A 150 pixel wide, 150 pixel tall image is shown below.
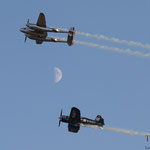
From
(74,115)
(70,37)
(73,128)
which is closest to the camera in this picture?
(70,37)

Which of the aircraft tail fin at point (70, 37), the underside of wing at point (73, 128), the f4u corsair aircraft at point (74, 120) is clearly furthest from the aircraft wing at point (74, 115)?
the aircraft tail fin at point (70, 37)

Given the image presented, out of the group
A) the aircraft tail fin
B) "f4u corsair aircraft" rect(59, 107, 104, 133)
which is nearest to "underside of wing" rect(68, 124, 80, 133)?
"f4u corsair aircraft" rect(59, 107, 104, 133)

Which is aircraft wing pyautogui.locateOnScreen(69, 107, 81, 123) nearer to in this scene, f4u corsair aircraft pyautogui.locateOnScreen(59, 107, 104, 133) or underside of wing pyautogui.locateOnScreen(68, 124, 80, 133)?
f4u corsair aircraft pyautogui.locateOnScreen(59, 107, 104, 133)

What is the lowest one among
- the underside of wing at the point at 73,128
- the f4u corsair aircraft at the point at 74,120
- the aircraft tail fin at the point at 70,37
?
the underside of wing at the point at 73,128

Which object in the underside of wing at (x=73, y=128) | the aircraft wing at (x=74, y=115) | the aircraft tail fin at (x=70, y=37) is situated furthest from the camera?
the underside of wing at (x=73, y=128)

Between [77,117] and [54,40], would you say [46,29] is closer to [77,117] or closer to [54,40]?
[54,40]

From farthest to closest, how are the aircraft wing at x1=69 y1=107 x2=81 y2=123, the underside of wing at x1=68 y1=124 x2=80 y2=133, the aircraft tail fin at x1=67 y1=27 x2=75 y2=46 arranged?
the underside of wing at x1=68 y1=124 x2=80 y2=133 → the aircraft wing at x1=69 y1=107 x2=81 y2=123 → the aircraft tail fin at x1=67 y1=27 x2=75 y2=46

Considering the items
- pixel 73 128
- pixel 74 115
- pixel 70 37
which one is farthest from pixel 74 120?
pixel 70 37

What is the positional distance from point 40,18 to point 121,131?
28426 millimetres

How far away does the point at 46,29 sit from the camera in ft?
231

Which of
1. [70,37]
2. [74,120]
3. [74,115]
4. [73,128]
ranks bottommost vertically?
[73,128]

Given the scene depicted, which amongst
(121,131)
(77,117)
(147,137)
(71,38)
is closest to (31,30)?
(71,38)

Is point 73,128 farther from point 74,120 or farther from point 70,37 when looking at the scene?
point 70,37

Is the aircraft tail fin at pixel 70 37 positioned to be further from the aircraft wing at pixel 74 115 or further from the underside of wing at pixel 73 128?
the underside of wing at pixel 73 128
